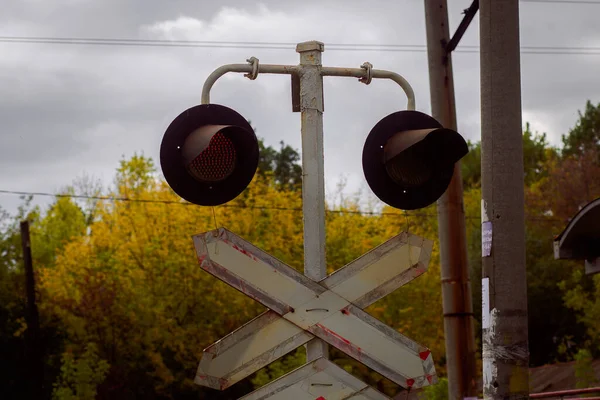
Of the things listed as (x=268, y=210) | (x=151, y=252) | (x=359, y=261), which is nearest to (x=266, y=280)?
(x=359, y=261)

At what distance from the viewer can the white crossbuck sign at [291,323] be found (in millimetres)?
4793

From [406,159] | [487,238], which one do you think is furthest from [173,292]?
[406,159]

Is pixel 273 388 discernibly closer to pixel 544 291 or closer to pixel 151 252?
pixel 151 252

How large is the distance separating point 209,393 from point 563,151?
137 ft

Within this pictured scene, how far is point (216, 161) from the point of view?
4965 millimetres

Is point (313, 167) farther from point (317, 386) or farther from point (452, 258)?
point (452, 258)

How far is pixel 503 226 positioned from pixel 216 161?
1.92m

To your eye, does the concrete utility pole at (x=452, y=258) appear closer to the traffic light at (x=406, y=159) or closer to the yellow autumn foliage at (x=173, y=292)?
the traffic light at (x=406, y=159)

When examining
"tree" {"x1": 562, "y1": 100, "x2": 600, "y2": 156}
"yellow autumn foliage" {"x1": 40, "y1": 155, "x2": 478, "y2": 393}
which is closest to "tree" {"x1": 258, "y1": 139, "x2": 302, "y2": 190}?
"tree" {"x1": 562, "y1": 100, "x2": 600, "y2": 156}

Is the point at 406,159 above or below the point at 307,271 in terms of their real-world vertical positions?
above

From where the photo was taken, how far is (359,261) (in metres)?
4.93

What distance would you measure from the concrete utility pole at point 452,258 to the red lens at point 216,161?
7773 millimetres

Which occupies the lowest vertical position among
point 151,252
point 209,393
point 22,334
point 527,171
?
point 209,393

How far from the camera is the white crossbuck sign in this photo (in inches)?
189
